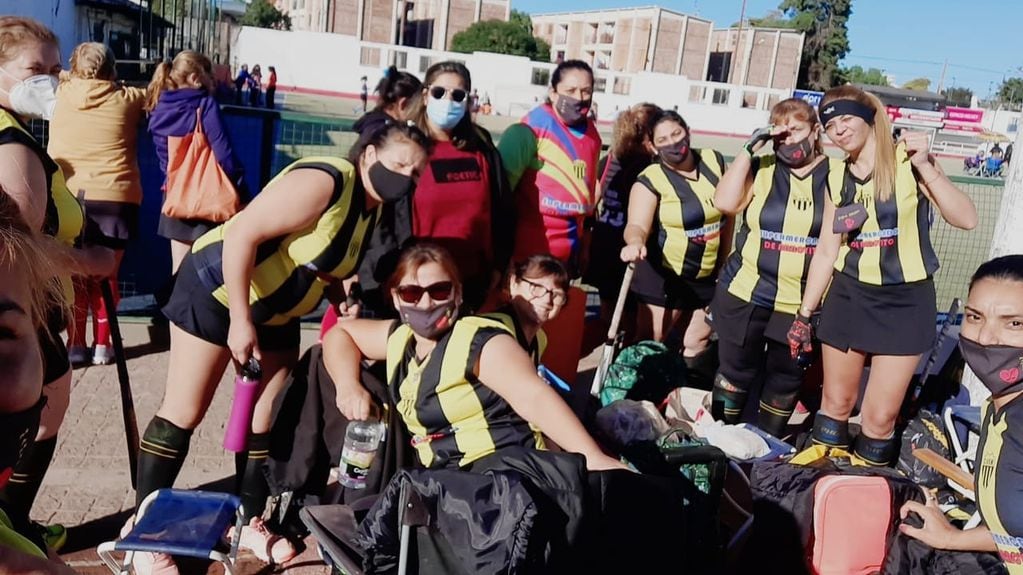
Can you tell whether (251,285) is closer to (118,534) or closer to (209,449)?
(118,534)

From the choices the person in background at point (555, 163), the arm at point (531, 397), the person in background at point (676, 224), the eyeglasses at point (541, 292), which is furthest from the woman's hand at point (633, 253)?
the arm at point (531, 397)

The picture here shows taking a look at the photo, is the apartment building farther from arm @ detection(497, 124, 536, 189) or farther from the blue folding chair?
the blue folding chair

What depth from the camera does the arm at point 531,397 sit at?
2.55 meters

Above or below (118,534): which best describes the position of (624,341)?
above

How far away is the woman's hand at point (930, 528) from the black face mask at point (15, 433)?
2502mm

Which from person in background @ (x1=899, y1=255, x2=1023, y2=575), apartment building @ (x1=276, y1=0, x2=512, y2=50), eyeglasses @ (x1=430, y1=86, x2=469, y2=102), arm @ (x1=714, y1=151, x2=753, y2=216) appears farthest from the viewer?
apartment building @ (x1=276, y1=0, x2=512, y2=50)

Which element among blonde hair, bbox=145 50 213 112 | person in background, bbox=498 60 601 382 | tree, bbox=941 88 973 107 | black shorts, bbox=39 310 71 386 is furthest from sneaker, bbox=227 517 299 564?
tree, bbox=941 88 973 107

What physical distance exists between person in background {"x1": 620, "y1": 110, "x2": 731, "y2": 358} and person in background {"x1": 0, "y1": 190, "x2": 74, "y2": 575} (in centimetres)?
323

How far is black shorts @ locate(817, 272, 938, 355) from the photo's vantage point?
3.53m

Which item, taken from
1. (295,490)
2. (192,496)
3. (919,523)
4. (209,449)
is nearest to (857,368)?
(919,523)

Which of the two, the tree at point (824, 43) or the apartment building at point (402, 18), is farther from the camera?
the tree at point (824, 43)

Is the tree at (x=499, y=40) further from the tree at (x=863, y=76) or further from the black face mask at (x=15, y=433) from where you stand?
the black face mask at (x=15, y=433)

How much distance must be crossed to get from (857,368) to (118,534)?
3.17 meters

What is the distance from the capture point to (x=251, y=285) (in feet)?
9.49
